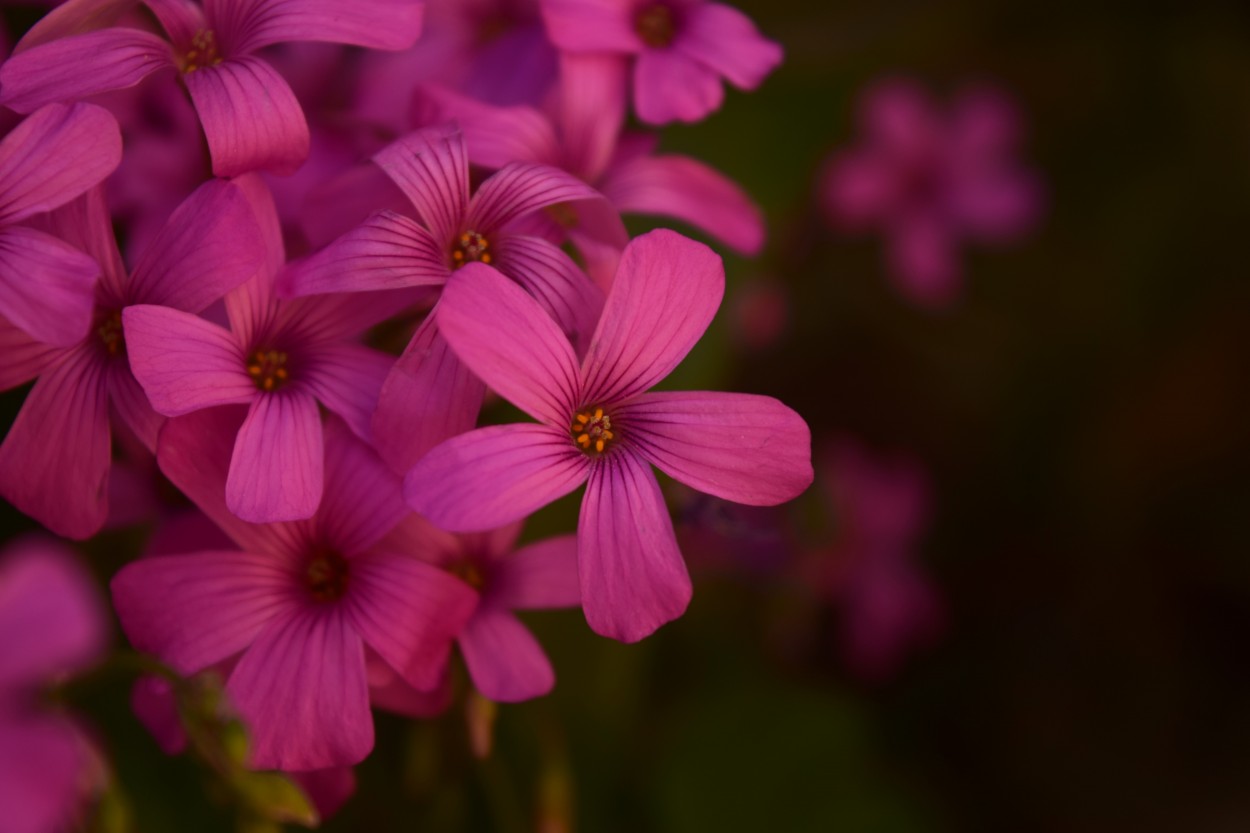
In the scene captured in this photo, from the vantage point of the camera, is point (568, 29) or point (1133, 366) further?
point (1133, 366)

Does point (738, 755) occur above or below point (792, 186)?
below

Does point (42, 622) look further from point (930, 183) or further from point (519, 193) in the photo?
point (930, 183)

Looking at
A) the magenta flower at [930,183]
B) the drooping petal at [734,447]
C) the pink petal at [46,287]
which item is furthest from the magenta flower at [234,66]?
the magenta flower at [930,183]

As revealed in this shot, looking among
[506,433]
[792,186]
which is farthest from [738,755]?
[506,433]

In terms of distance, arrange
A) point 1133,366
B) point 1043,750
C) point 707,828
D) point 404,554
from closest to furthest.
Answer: point 404,554, point 707,828, point 1043,750, point 1133,366

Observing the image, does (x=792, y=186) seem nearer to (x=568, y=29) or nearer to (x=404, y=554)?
(x=568, y=29)

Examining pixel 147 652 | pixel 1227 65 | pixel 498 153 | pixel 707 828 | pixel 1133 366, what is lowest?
pixel 707 828

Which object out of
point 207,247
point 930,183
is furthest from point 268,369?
point 930,183
